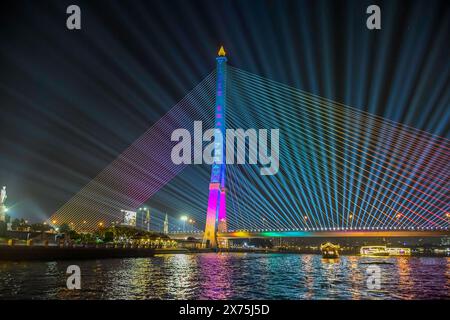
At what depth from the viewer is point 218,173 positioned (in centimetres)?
7025

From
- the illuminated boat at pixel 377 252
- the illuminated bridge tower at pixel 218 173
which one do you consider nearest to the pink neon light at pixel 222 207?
the illuminated bridge tower at pixel 218 173

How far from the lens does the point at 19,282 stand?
19281 millimetres

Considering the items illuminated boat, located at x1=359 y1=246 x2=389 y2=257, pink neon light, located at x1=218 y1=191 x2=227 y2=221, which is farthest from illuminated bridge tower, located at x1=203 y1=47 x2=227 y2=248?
illuminated boat, located at x1=359 y1=246 x2=389 y2=257

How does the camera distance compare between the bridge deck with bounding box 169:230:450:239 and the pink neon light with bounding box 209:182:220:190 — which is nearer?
the bridge deck with bounding box 169:230:450:239

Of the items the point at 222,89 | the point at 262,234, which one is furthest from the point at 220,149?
the point at 262,234

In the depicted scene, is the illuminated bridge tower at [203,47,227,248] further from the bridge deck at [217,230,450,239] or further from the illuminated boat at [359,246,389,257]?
the illuminated boat at [359,246,389,257]

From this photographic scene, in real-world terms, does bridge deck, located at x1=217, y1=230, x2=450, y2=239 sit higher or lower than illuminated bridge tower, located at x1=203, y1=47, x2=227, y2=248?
lower

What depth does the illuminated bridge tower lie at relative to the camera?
69.2 m

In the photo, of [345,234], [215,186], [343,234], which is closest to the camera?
[345,234]

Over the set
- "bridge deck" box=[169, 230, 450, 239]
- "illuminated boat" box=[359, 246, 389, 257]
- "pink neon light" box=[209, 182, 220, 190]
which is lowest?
"illuminated boat" box=[359, 246, 389, 257]

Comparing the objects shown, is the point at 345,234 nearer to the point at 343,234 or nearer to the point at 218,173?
the point at 343,234

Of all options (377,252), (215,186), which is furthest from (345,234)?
(215,186)

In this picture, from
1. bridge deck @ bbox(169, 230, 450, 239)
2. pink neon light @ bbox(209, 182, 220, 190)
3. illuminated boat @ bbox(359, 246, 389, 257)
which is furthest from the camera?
illuminated boat @ bbox(359, 246, 389, 257)
